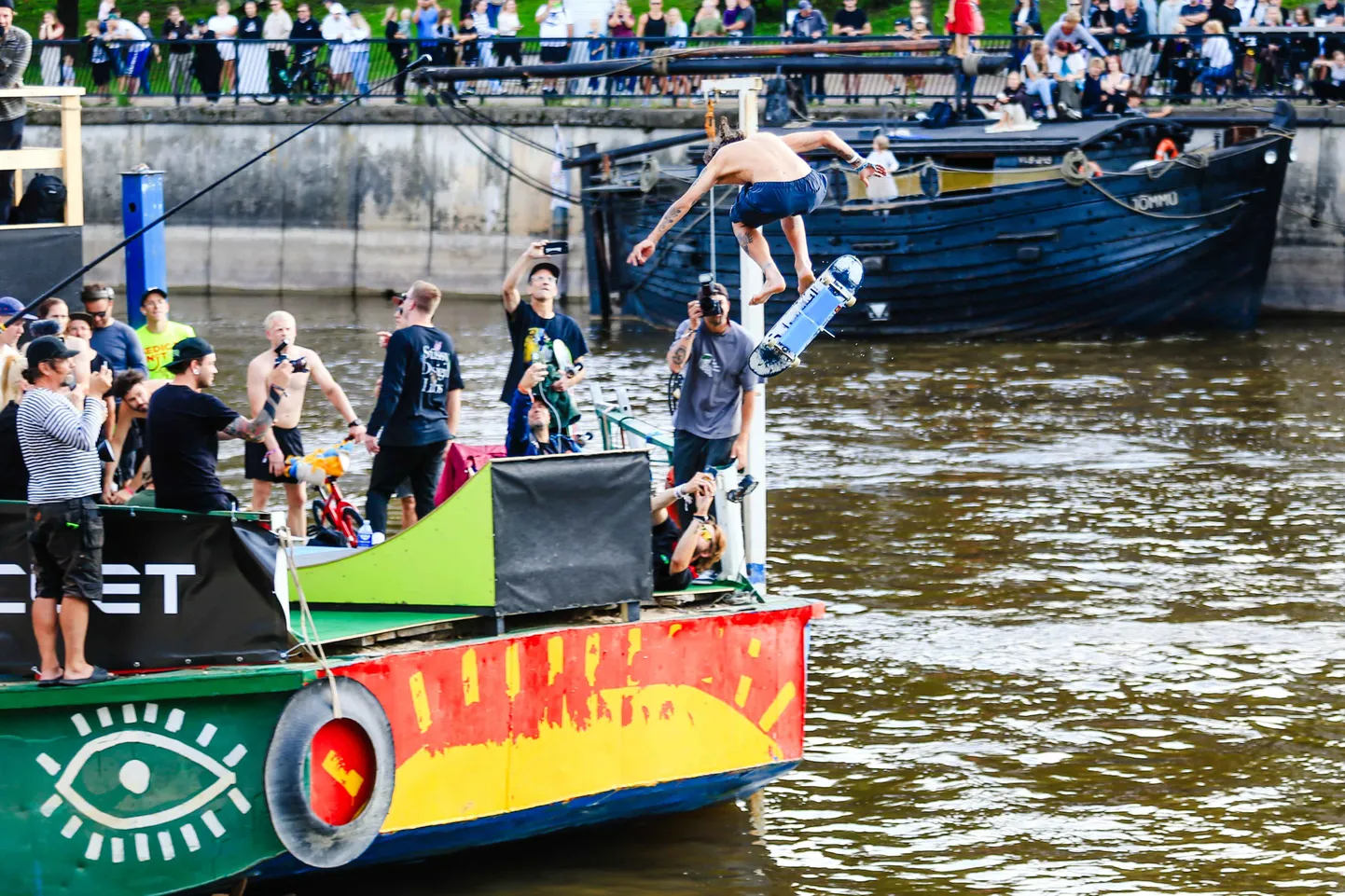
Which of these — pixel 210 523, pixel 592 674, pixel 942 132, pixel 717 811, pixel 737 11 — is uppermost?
Result: pixel 737 11

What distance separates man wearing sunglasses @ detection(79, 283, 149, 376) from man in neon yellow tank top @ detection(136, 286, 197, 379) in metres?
0.89

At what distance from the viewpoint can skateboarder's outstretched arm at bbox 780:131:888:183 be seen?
907 cm

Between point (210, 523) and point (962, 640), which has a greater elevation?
point (210, 523)

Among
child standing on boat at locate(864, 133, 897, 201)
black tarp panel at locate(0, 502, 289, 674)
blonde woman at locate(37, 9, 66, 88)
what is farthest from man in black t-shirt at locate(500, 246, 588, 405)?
blonde woman at locate(37, 9, 66, 88)

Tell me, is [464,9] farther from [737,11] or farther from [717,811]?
[717,811]

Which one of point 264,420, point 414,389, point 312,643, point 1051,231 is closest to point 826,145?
point 414,389

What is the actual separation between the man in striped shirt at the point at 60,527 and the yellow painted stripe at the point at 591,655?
1852mm

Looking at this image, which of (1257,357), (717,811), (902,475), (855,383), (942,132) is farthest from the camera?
(942,132)

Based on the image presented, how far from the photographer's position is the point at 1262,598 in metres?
12.7

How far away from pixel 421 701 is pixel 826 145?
3133 mm

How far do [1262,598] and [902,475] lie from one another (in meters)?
4.42

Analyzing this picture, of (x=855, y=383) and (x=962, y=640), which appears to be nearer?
(x=962, y=640)

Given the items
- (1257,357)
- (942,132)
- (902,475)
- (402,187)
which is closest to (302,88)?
(402,187)

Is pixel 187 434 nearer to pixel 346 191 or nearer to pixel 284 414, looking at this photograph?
pixel 284 414
